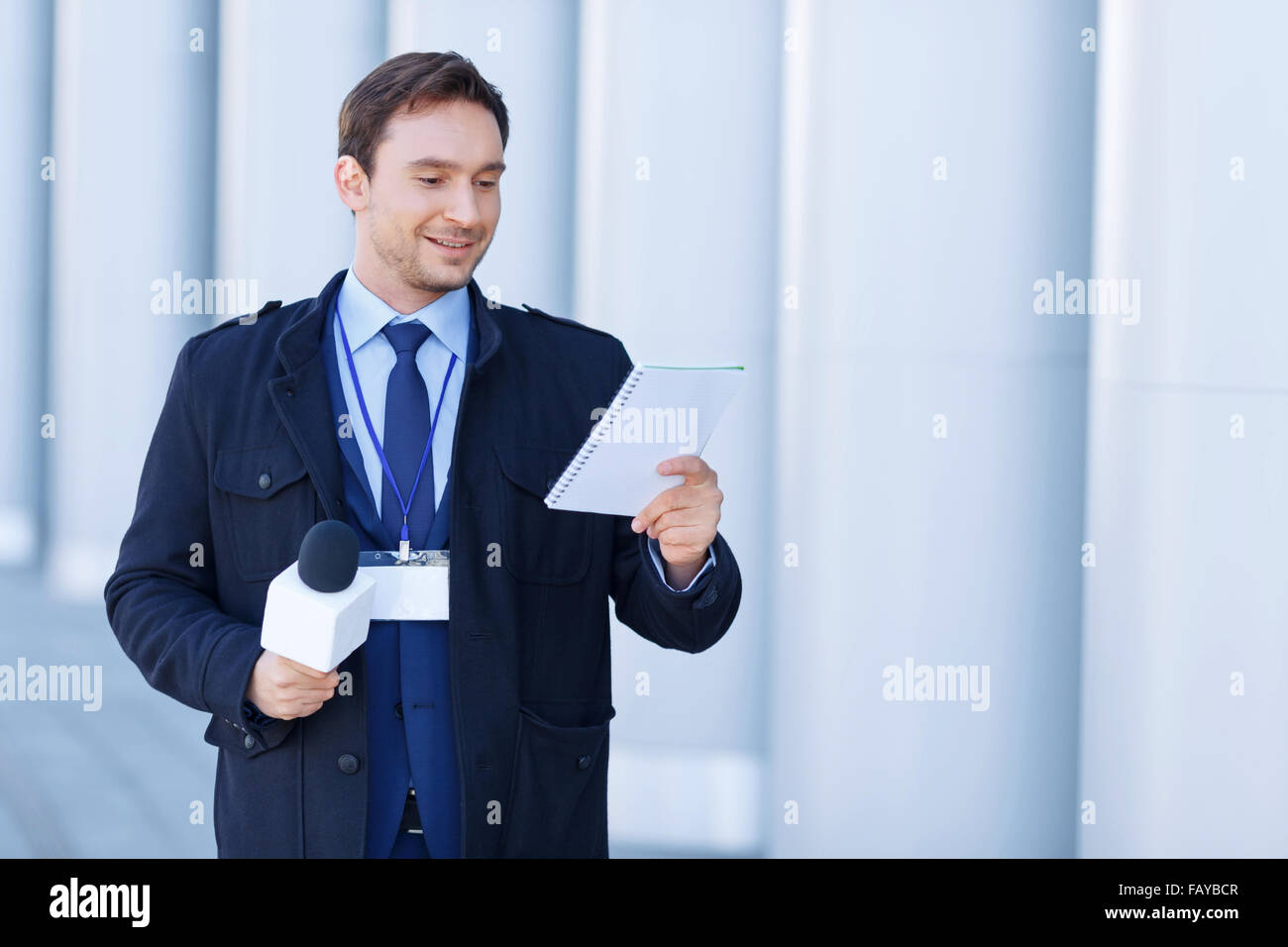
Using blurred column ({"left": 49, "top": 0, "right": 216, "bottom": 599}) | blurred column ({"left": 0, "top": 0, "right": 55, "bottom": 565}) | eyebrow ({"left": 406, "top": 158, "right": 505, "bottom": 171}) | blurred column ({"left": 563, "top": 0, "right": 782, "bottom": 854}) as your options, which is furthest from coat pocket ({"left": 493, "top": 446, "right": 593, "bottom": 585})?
blurred column ({"left": 0, "top": 0, "right": 55, "bottom": 565})

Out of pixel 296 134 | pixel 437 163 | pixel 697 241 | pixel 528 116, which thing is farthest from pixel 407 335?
pixel 296 134

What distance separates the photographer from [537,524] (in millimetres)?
1788

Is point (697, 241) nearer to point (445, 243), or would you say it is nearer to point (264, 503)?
point (445, 243)

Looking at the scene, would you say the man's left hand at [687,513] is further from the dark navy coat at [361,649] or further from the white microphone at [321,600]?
the white microphone at [321,600]

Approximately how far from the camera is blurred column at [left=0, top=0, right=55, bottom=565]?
3568mm

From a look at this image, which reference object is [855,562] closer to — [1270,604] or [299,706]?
[1270,604]

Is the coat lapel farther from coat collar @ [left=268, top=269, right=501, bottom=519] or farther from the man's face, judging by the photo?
the man's face

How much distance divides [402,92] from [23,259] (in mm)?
2330

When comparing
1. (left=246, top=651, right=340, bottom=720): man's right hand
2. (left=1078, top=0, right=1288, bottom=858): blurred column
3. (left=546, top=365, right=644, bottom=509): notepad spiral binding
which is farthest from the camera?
(left=1078, top=0, right=1288, bottom=858): blurred column

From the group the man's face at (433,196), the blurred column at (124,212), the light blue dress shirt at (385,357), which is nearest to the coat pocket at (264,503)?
the light blue dress shirt at (385,357)

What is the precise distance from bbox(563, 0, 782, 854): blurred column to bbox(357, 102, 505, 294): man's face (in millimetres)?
1440

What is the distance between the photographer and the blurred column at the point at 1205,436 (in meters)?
2.97

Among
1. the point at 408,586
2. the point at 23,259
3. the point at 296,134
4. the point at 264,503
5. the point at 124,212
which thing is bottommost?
the point at 408,586
